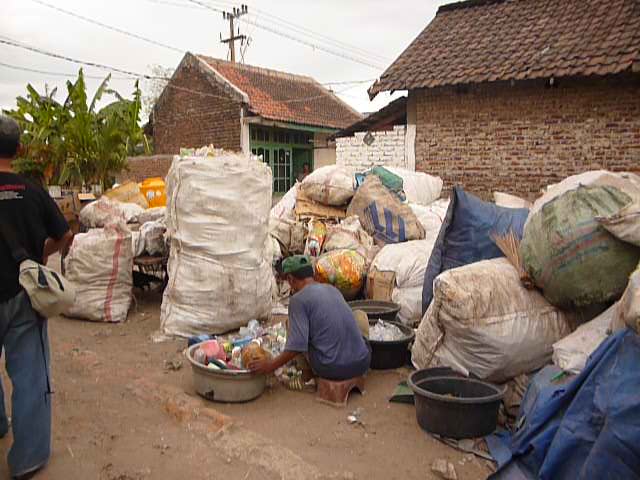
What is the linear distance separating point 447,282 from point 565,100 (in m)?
5.63

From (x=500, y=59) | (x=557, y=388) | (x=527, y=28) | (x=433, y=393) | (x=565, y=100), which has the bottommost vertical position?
(x=433, y=393)

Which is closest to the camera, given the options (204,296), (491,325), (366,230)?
(491,325)

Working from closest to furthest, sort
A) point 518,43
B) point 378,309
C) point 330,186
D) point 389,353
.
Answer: point 389,353
point 378,309
point 330,186
point 518,43

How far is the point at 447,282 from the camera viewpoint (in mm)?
3471

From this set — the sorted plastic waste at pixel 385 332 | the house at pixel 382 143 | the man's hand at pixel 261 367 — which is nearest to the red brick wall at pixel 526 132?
the house at pixel 382 143

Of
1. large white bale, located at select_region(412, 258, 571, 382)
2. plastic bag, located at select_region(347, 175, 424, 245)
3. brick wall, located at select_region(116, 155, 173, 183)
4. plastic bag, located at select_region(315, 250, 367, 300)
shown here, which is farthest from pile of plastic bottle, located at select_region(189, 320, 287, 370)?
brick wall, located at select_region(116, 155, 173, 183)

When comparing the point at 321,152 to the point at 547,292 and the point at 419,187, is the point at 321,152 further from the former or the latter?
the point at 547,292

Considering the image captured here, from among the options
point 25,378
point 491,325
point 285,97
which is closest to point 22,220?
point 25,378

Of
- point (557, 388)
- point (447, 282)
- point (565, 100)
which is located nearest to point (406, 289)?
point (447, 282)

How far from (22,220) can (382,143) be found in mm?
7566

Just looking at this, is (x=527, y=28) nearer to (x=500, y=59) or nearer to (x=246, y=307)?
(x=500, y=59)

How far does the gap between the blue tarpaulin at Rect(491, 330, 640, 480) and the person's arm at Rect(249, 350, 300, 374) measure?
136 cm

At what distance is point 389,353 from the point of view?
167 inches

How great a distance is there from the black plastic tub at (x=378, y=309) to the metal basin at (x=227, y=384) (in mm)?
1323
